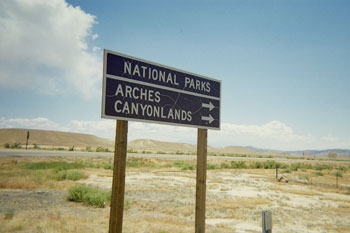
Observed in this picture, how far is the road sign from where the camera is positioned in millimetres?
3137

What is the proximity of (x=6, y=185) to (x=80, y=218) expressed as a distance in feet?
23.3

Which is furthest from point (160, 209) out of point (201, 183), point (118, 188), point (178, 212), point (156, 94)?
point (156, 94)

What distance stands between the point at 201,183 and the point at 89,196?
6.65 metres

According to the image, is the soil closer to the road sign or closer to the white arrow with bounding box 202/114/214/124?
the white arrow with bounding box 202/114/214/124

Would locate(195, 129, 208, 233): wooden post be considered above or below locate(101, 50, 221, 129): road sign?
below

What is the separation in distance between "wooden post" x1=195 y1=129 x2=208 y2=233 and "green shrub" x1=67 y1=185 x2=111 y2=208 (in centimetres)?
593

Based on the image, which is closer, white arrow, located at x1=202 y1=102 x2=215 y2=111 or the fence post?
the fence post

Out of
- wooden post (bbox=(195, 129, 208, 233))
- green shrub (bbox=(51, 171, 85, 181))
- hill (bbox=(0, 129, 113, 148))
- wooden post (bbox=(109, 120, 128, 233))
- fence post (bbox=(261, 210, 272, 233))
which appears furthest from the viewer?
hill (bbox=(0, 129, 113, 148))

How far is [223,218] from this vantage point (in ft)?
27.4

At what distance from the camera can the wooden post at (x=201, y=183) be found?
4.18 meters

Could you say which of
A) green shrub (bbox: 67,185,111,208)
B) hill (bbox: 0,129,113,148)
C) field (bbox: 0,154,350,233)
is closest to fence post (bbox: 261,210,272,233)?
field (bbox: 0,154,350,233)

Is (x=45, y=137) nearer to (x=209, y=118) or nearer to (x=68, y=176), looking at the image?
(x=68, y=176)

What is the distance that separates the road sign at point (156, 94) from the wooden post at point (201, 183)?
0.26m

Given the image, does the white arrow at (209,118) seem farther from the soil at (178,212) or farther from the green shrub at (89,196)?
the green shrub at (89,196)
